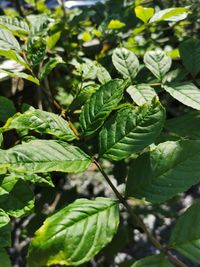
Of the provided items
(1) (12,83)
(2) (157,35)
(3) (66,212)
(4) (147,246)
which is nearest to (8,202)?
(3) (66,212)

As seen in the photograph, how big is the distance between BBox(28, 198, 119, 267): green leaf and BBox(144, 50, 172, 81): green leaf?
1.52 ft

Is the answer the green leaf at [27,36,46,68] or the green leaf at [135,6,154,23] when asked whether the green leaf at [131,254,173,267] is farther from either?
the green leaf at [135,6,154,23]

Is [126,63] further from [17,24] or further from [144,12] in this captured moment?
[17,24]

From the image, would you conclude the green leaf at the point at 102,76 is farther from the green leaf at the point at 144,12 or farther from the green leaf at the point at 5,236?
the green leaf at the point at 5,236

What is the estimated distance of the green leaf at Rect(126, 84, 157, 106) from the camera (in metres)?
0.93

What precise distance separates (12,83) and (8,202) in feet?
2.57

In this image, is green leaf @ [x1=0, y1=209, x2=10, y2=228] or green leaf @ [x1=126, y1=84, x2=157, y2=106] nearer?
green leaf @ [x1=0, y1=209, x2=10, y2=228]

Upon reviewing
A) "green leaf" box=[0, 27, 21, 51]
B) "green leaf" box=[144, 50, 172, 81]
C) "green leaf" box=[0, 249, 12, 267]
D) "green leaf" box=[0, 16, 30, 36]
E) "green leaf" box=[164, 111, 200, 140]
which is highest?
"green leaf" box=[0, 27, 21, 51]

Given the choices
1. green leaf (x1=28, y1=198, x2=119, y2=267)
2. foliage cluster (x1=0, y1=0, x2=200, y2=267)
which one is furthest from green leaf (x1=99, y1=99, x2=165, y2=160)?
green leaf (x1=28, y1=198, x2=119, y2=267)

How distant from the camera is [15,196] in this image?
2.57 feet

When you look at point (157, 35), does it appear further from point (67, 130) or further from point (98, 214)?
point (98, 214)

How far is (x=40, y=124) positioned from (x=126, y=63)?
347 millimetres

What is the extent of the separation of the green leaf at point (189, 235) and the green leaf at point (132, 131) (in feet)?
0.46

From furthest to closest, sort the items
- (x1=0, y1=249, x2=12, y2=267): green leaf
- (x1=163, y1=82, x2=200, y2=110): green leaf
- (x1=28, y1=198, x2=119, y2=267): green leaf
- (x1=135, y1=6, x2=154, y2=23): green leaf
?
1. (x1=135, y1=6, x2=154, y2=23): green leaf
2. (x1=163, y1=82, x2=200, y2=110): green leaf
3. (x1=0, y1=249, x2=12, y2=267): green leaf
4. (x1=28, y1=198, x2=119, y2=267): green leaf
